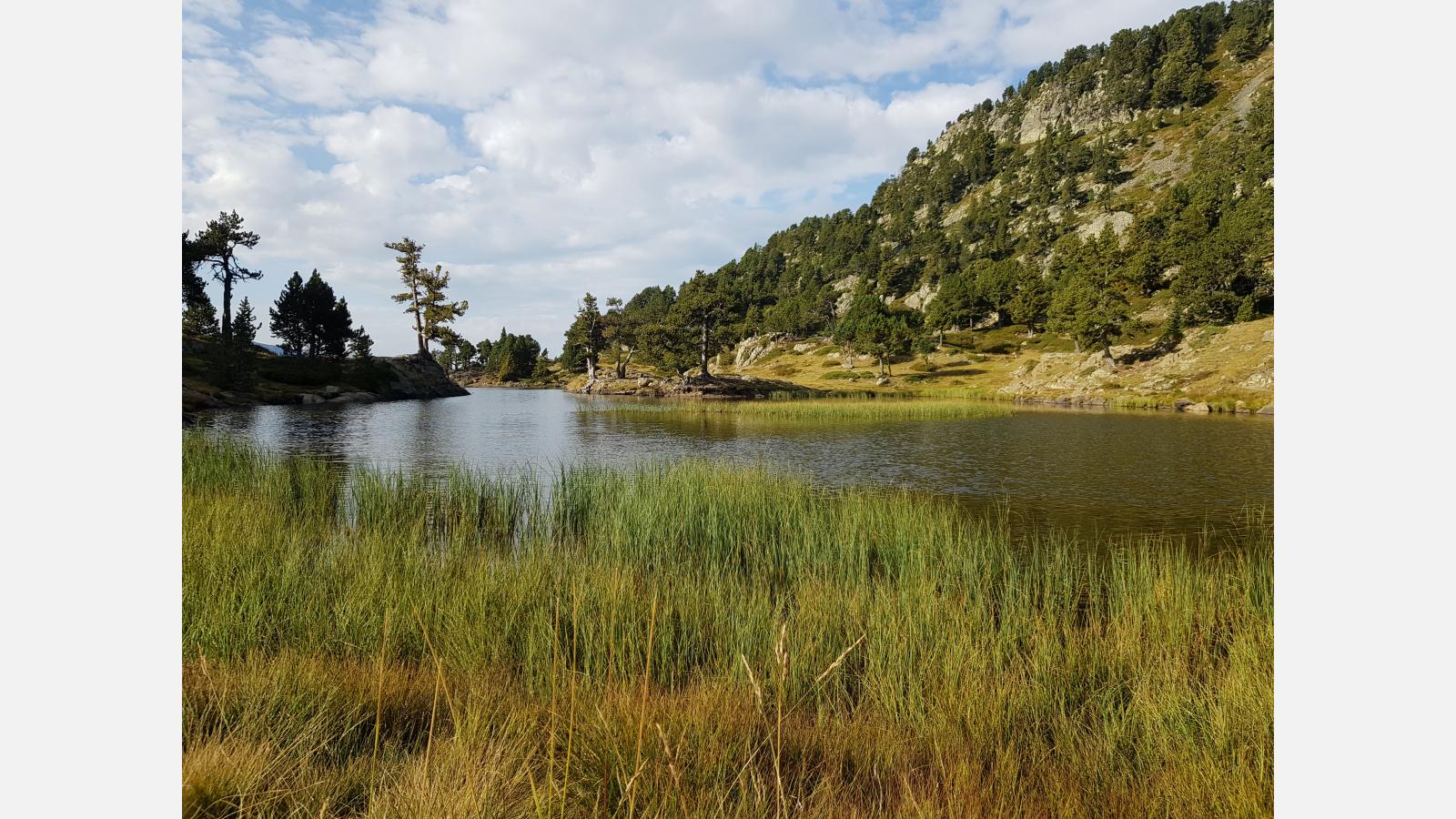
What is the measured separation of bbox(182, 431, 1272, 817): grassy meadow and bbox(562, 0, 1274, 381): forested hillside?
60.6 meters

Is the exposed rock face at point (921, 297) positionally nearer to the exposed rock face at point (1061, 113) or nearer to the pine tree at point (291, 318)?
the exposed rock face at point (1061, 113)

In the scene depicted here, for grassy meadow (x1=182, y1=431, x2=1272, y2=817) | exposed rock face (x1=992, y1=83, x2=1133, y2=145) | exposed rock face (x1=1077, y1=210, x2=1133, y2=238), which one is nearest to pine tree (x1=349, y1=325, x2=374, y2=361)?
grassy meadow (x1=182, y1=431, x2=1272, y2=817)

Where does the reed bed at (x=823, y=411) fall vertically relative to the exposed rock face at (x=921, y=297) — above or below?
below

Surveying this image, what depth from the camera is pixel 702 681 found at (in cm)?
445

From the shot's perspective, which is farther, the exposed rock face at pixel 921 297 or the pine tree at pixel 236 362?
the exposed rock face at pixel 921 297

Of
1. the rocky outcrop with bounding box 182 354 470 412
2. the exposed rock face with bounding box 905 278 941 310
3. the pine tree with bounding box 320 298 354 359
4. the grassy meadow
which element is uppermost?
the exposed rock face with bounding box 905 278 941 310

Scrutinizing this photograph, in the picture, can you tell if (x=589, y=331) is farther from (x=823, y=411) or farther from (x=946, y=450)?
(x=946, y=450)

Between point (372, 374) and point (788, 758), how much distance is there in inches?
2489

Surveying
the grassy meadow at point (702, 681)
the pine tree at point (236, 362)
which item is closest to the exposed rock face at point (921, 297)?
the pine tree at point (236, 362)

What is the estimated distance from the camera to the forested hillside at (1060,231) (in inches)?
2586

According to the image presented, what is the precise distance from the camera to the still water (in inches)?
562

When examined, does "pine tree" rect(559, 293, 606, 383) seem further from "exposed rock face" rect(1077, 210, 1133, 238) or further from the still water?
"exposed rock face" rect(1077, 210, 1133, 238)

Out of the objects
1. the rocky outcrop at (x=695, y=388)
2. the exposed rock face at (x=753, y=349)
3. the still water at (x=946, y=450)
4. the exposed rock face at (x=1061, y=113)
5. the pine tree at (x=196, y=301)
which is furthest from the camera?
the exposed rock face at (x=1061, y=113)

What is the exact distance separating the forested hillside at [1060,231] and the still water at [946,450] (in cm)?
3261
